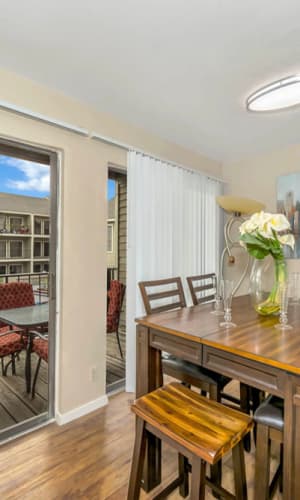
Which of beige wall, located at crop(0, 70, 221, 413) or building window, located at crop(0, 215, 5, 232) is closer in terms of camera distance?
building window, located at crop(0, 215, 5, 232)

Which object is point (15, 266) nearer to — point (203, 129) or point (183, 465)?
point (183, 465)

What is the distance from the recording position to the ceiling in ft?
4.54

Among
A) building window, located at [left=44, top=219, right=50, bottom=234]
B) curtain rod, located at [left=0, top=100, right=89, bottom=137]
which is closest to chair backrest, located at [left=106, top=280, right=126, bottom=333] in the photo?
building window, located at [left=44, top=219, right=50, bottom=234]

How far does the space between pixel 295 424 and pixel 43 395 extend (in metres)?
1.86

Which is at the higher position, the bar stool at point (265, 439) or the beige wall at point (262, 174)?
the beige wall at point (262, 174)

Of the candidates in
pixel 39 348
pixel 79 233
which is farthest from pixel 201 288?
pixel 39 348

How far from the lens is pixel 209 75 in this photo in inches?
74.5

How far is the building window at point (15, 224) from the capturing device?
2020 millimetres

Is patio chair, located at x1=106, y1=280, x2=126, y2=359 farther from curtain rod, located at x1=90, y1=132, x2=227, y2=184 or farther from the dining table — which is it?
curtain rod, located at x1=90, y1=132, x2=227, y2=184

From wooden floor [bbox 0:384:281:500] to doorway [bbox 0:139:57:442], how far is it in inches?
8.2

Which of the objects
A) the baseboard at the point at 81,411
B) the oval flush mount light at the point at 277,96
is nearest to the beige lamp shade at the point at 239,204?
the oval flush mount light at the point at 277,96

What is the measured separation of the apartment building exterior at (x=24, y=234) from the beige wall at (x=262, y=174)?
7.77 feet

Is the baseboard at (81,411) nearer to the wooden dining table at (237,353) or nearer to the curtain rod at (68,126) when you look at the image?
the wooden dining table at (237,353)

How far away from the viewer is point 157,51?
1.66 metres
